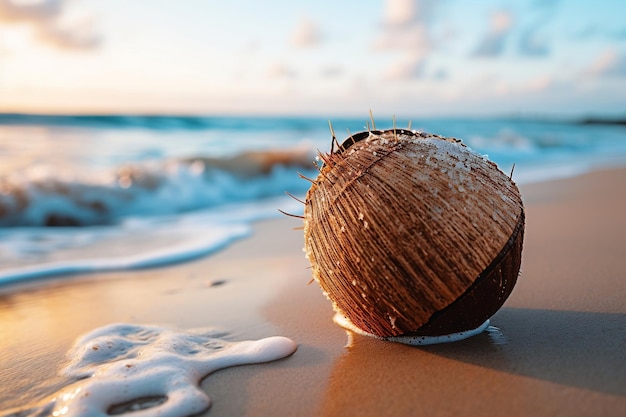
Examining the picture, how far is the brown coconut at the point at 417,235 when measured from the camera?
7.92 ft

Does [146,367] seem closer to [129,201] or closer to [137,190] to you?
[129,201]

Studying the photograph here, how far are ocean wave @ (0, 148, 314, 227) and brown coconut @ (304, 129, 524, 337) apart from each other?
6.33 meters

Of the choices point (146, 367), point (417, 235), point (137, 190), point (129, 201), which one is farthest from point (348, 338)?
point (137, 190)

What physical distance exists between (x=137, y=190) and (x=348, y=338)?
7478 mm

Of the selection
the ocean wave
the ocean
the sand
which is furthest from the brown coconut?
the ocean wave

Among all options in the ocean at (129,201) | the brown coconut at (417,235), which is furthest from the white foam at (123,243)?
the brown coconut at (417,235)

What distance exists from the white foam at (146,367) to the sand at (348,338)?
0.09 meters

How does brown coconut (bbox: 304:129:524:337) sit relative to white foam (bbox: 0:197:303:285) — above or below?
above

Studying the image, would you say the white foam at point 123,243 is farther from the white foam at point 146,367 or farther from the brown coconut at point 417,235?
the brown coconut at point 417,235

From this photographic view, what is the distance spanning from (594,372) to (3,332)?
3.18m

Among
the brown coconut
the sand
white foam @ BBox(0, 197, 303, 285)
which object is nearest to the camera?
the sand

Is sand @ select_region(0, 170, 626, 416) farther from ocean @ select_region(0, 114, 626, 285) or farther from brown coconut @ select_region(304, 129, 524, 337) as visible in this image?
ocean @ select_region(0, 114, 626, 285)

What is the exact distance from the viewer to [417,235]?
7.93 feet

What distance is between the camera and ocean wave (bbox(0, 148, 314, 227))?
8180mm
